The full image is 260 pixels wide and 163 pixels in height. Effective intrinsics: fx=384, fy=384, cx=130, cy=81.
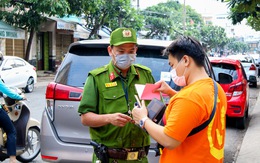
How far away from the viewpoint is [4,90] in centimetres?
506

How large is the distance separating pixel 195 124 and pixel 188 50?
44 cm

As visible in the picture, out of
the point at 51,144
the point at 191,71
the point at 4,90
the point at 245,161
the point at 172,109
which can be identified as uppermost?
the point at 191,71

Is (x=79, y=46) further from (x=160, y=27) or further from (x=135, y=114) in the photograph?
(x=160, y=27)

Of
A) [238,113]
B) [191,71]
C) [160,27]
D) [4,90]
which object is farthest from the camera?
[160,27]

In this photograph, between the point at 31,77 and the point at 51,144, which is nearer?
the point at 51,144

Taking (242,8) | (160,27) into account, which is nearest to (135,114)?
(242,8)

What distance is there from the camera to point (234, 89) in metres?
8.80

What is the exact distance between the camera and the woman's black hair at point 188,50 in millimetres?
2250

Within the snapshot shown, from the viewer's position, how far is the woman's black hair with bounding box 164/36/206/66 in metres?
2.25

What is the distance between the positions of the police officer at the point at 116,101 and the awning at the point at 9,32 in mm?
18725

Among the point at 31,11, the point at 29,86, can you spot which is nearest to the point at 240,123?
the point at 29,86

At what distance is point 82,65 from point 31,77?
1220cm

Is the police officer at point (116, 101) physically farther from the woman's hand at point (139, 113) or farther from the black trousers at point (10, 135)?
the black trousers at point (10, 135)

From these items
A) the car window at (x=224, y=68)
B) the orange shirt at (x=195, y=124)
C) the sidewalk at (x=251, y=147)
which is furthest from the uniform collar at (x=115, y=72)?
the car window at (x=224, y=68)
